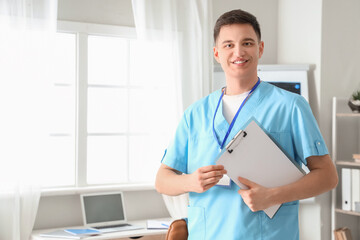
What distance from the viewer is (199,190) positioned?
131cm

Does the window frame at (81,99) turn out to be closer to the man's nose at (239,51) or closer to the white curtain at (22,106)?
the white curtain at (22,106)

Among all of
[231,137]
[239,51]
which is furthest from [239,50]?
[231,137]

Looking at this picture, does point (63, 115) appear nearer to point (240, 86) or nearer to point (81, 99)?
point (81, 99)

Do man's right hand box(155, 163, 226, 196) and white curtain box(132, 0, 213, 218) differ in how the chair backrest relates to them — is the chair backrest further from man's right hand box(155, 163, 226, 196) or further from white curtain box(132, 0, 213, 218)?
white curtain box(132, 0, 213, 218)

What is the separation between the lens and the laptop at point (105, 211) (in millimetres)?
3430

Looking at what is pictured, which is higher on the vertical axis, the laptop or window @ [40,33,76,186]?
window @ [40,33,76,186]

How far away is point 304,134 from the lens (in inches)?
52.1

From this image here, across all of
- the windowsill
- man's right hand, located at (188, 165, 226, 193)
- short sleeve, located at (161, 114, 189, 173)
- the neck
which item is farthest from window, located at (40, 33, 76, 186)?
man's right hand, located at (188, 165, 226, 193)

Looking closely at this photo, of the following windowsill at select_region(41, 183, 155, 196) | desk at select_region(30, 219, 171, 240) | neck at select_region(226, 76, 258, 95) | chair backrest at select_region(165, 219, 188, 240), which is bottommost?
desk at select_region(30, 219, 171, 240)

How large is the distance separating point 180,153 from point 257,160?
332 millimetres

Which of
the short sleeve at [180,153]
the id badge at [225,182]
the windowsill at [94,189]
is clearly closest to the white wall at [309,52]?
the windowsill at [94,189]

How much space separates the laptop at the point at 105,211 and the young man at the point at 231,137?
2.03 metres

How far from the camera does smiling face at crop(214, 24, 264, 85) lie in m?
1.37

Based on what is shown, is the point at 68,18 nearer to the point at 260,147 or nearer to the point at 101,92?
the point at 101,92
